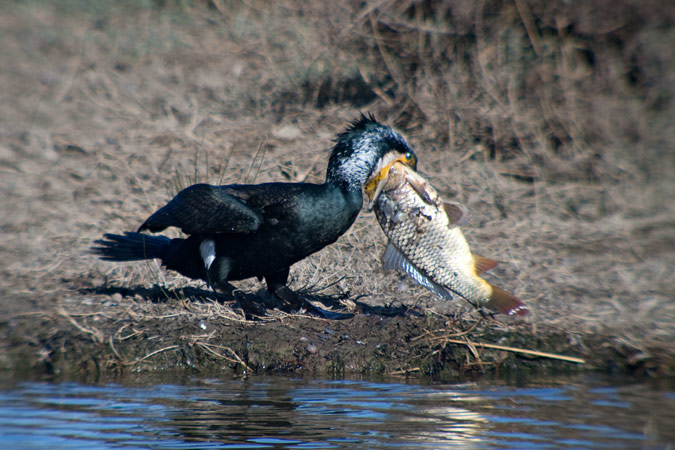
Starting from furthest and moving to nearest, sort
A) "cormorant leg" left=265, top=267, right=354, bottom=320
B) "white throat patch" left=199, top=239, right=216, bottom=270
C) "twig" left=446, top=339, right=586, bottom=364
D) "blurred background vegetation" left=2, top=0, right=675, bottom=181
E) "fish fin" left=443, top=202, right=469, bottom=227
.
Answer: "blurred background vegetation" left=2, top=0, right=675, bottom=181 < "cormorant leg" left=265, top=267, right=354, bottom=320 < "white throat patch" left=199, top=239, right=216, bottom=270 < "fish fin" left=443, top=202, right=469, bottom=227 < "twig" left=446, top=339, right=586, bottom=364

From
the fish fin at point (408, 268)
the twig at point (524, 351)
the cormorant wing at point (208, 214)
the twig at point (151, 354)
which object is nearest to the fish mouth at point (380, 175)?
the fish fin at point (408, 268)

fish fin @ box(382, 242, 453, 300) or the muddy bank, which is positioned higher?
fish fin @ box(382, 242, 453, 300)

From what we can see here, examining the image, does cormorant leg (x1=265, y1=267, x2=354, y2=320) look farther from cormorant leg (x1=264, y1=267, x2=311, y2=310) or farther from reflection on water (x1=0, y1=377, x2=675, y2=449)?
reflection on water (x1=0, y1=377, x2=675, y2=449)

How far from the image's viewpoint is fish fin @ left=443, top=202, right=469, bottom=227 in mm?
3768

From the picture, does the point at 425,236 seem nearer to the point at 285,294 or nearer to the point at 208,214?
the point at 285,294

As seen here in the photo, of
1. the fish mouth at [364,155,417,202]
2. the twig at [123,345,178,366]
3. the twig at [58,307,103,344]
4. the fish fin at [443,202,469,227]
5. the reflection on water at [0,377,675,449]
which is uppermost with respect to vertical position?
the fish mouth at [364,155,417,202]

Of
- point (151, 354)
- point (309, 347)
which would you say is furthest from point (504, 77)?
point (151, 354)

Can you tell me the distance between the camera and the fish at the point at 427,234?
371 cm

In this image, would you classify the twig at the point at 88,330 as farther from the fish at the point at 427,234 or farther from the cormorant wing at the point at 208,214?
the fish at the point at 427,234

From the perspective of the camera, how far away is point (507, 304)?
139 inches

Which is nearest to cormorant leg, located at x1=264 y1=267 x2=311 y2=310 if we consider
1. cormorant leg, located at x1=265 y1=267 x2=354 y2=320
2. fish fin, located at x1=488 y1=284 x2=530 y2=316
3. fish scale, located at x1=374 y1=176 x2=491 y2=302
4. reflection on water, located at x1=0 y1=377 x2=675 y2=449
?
cormorant leg, located at x1=265 y1=267 x2=354 y2=320

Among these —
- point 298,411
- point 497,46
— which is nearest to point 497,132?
point 497,46

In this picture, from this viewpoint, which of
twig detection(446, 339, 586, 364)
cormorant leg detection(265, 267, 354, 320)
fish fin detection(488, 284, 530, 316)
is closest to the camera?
fish fin detection(488, 284, 530, 316)

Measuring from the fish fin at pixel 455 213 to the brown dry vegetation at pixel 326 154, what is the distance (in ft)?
1.78
